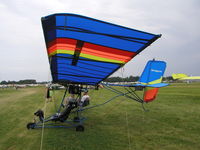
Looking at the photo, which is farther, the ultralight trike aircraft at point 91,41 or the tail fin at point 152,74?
the tail fin at point 152,74

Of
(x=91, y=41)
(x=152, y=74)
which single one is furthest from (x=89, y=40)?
(x=152, y=74)

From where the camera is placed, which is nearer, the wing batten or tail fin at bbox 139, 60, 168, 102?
the wing batten

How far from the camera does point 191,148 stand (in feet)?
9.49

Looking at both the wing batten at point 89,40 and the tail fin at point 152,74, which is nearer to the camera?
the wing batten at point 89,40

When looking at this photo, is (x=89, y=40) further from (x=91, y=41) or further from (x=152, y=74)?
(x=152, y=74)

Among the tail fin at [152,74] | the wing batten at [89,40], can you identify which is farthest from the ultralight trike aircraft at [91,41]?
the tail fin at [152,74]

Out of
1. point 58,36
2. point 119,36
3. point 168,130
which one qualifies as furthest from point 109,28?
point 168,130

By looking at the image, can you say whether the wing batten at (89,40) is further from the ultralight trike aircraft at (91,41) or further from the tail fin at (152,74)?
the tail fin at (152,74)

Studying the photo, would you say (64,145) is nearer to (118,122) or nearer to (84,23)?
(118,122)

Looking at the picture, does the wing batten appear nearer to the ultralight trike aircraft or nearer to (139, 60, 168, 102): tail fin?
the ultralight trike aircraft

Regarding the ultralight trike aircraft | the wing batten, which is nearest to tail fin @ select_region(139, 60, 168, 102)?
the ultralight trike aircraft

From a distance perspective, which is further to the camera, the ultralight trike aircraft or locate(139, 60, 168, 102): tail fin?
locate(139, 60, 168, 102): tail fin

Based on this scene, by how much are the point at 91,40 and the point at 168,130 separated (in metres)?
3.54

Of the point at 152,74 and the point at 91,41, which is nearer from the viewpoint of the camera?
the point at 91,41
